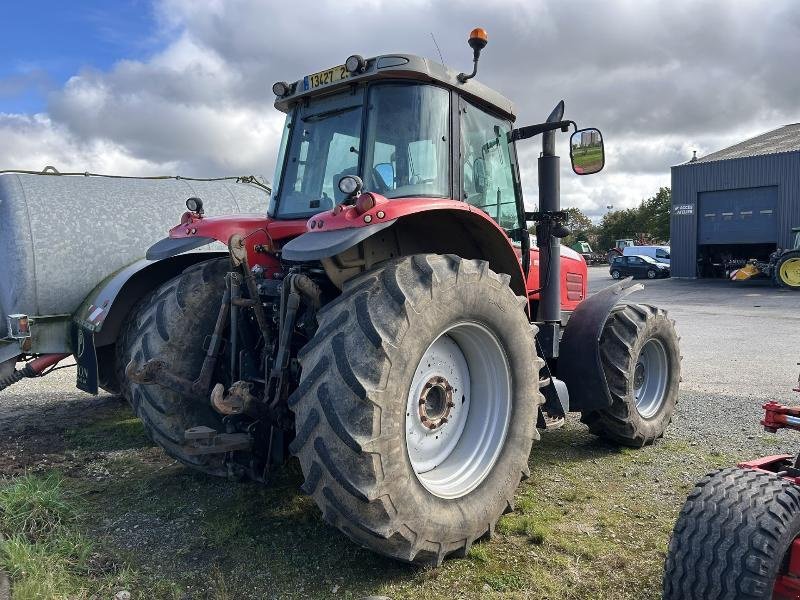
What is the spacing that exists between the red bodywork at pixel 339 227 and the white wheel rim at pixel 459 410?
2.04ft

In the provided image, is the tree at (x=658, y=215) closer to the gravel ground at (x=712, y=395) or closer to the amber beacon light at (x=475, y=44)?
Answer: the gravel ground at (x=712, y=395)

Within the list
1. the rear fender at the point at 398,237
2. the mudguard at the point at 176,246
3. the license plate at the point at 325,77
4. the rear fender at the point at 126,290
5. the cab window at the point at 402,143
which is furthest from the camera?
the rear fender at the point at 126,290

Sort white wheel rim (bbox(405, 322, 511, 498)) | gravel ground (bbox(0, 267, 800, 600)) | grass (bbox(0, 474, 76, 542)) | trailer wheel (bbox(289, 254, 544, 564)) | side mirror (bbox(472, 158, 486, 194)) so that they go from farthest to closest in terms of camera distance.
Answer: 1. side mirror (bbox(472, 158, 486, 194))
2. grass (bbox(0, 474, 76, 542))
3. white wheel rim (bbox(405, 322, 511, 498))
4. gravel ground (bbox(0, 267, 800, 600))
5. trailer wheel (bbox(289, 254, 544, 564))

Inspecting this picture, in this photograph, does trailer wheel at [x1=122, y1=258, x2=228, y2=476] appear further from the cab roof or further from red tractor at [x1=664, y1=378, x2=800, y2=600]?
red tractor at [x1=664, y1=378, x2=800, y2=600]

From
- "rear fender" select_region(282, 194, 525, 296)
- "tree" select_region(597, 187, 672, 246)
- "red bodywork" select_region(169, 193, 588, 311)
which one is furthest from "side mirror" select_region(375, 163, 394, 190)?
"tree" select_region(597, 187, 672, 246)

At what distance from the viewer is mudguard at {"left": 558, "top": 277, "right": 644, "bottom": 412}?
4.29 metres

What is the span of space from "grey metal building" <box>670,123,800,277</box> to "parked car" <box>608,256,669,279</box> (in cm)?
178

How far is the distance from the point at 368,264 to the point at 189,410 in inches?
60.6

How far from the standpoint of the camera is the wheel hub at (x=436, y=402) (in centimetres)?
319

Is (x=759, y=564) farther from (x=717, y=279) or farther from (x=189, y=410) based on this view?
(x=717, y=279)

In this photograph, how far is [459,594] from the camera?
2764mm

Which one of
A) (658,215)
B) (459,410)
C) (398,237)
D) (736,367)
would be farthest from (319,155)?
(658,215)

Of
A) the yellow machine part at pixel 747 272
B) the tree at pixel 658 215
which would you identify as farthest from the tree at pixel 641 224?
the yellow machine part at pixel 747 272

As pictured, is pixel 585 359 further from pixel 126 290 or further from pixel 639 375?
pixel 126 290
